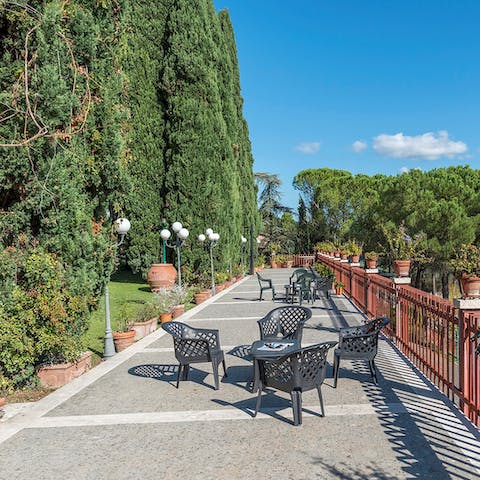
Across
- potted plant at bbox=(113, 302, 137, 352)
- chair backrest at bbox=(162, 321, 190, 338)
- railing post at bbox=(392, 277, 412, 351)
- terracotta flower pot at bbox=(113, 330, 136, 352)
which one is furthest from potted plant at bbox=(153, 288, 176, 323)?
railing post at bbox=(392, 277, 412, 351)

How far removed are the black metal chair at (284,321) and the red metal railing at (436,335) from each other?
155cm

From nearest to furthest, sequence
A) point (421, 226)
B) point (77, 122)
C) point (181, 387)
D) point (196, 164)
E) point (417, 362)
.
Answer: point (181, 387) → point (417, 362) → point (77, 122) → point (196, 164) → point (421, 226)

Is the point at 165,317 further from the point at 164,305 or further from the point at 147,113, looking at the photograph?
the point at 147,113

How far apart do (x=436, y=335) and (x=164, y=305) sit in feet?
24.9

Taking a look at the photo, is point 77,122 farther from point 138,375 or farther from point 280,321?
point 280,321

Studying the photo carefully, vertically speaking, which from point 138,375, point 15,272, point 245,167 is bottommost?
point 138,375

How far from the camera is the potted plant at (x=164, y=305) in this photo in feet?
35.8

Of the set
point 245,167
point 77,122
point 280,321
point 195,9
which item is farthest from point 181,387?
point 245,167

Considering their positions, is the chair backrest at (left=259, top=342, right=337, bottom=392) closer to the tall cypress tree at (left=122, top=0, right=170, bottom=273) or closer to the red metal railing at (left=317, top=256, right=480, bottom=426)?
the red metal railing at (left=317, top=256, right=480, bottom=426)

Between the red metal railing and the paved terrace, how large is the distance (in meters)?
0.21

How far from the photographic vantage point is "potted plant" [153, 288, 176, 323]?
35.8 feet

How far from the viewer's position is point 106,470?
346 cm

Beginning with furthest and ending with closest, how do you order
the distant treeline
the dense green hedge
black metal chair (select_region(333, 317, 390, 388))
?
1. the distant treeline
2. the dense green hedge
3. black metal chair (select_region(333, 317, 390, 388))

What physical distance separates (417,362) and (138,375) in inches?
160
